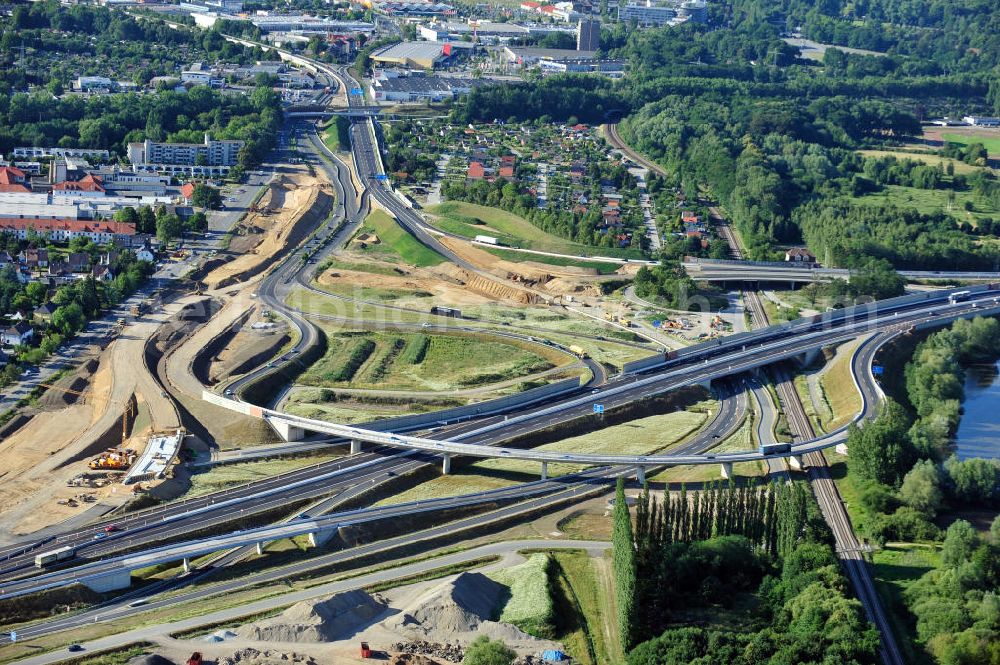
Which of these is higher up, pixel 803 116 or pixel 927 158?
pixel 803 116

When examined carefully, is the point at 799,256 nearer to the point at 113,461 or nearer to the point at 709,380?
the point at 709,380

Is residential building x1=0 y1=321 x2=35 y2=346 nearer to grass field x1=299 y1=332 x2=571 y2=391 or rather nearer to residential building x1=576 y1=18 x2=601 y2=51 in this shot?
grass field x1=299 y1=332 x2=571 y2=391

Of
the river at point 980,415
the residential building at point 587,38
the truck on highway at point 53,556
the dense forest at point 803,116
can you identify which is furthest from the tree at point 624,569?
the residential building at point 587,38

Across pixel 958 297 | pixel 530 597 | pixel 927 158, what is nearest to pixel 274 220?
pixel 958 297

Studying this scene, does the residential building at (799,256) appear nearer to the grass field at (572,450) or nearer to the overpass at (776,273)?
the overpass at (776,273)

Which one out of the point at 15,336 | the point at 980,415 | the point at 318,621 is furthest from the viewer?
the point at 980,415

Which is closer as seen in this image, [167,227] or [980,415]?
[980,415]

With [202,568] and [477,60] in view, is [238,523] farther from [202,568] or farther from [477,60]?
[477,60]

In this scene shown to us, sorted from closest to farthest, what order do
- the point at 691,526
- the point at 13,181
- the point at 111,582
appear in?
the point at 111,582 → the point at 691,526 → the point at 13,181
